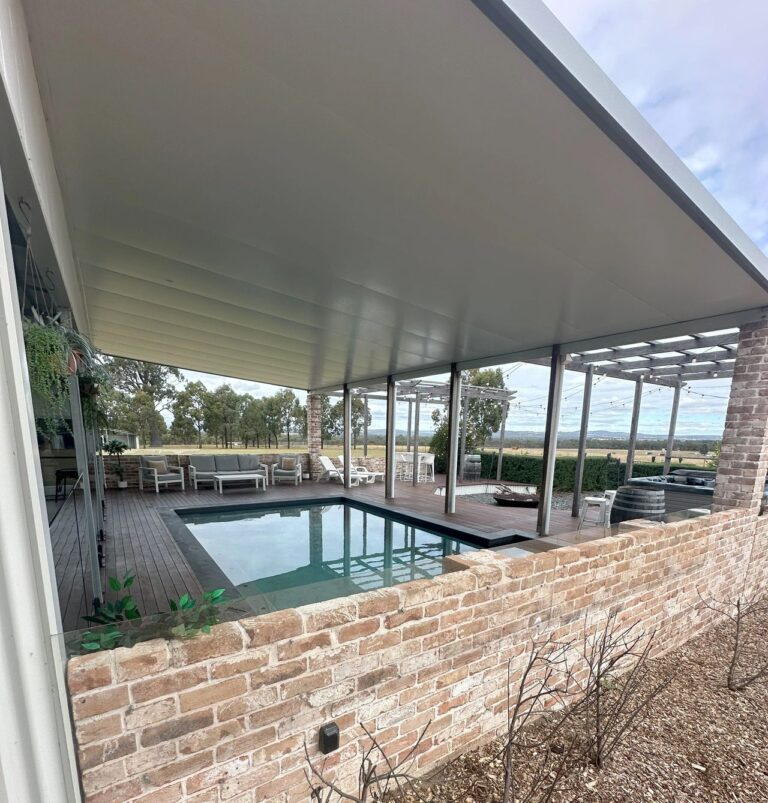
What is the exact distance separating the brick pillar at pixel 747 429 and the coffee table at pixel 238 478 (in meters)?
8.66

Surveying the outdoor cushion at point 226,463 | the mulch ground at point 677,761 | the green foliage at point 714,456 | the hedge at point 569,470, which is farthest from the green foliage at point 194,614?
the green foliage at point 714,456

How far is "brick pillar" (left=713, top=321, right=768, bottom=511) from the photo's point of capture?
3252 mm

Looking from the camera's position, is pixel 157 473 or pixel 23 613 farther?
pixel 157 473

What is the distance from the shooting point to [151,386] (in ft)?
53.9

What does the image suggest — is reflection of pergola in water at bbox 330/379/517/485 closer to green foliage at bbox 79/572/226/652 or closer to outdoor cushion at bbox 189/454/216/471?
outdoor cushion at bbox 189/454/216/471

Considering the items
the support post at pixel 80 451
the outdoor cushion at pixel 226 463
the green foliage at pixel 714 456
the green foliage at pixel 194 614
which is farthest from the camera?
the outdoor cushion at pixel 226 463

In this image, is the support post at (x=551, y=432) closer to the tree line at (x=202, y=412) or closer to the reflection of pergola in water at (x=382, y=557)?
the reflection of pergola in water at (x=382, y=557)

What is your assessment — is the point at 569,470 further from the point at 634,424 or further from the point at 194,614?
the point at 194,614

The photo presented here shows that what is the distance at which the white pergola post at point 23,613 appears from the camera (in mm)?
828

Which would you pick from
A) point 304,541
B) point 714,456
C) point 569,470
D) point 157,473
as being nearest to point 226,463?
point 157,473

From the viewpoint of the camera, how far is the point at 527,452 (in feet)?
42.1

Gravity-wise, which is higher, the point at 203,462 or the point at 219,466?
the point at 203,462

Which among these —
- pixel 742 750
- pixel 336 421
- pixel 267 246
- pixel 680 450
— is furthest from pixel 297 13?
pixel 336 421

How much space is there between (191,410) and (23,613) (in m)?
16.5
